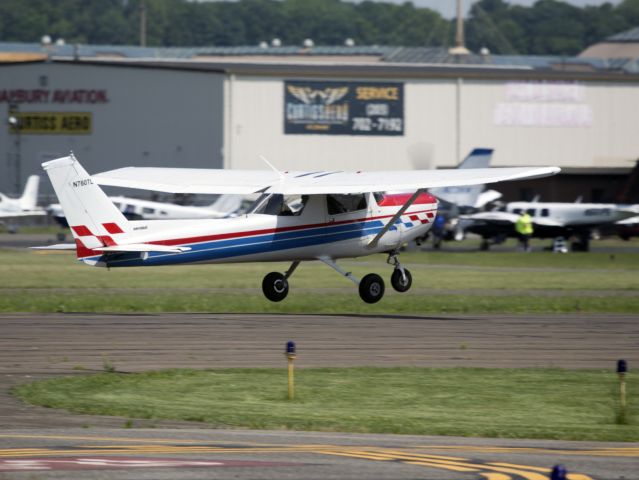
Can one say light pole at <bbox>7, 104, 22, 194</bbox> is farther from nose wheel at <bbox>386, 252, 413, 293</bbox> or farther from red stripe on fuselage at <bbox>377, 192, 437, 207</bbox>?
nose wheel at <bbox>386, 252, 413, 293</bbox>

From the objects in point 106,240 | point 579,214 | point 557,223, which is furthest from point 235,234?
point 579,214

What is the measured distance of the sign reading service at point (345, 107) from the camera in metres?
72.5

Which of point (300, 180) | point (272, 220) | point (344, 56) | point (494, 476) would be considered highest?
point (344, 56)

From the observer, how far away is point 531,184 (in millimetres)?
75812

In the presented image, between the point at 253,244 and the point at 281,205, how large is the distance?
117 cm

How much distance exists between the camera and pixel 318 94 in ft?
240

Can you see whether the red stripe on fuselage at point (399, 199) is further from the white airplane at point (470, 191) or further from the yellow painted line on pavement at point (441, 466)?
the white airplane at point (470, 191)

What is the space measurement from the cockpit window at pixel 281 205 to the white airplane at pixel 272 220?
21 millimetres

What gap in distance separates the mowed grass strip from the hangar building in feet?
165

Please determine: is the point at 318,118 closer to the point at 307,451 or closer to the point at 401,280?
the point at 401,280

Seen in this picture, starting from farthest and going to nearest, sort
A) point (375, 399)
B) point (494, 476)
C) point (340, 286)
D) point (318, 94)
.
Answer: point (318, 94) < point (340, 286) < point (375, 399) < point (494, 476)

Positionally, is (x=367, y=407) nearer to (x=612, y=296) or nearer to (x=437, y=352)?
(x=437, y=352)

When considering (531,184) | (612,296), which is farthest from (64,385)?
(531,184)

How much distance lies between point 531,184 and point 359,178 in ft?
170
